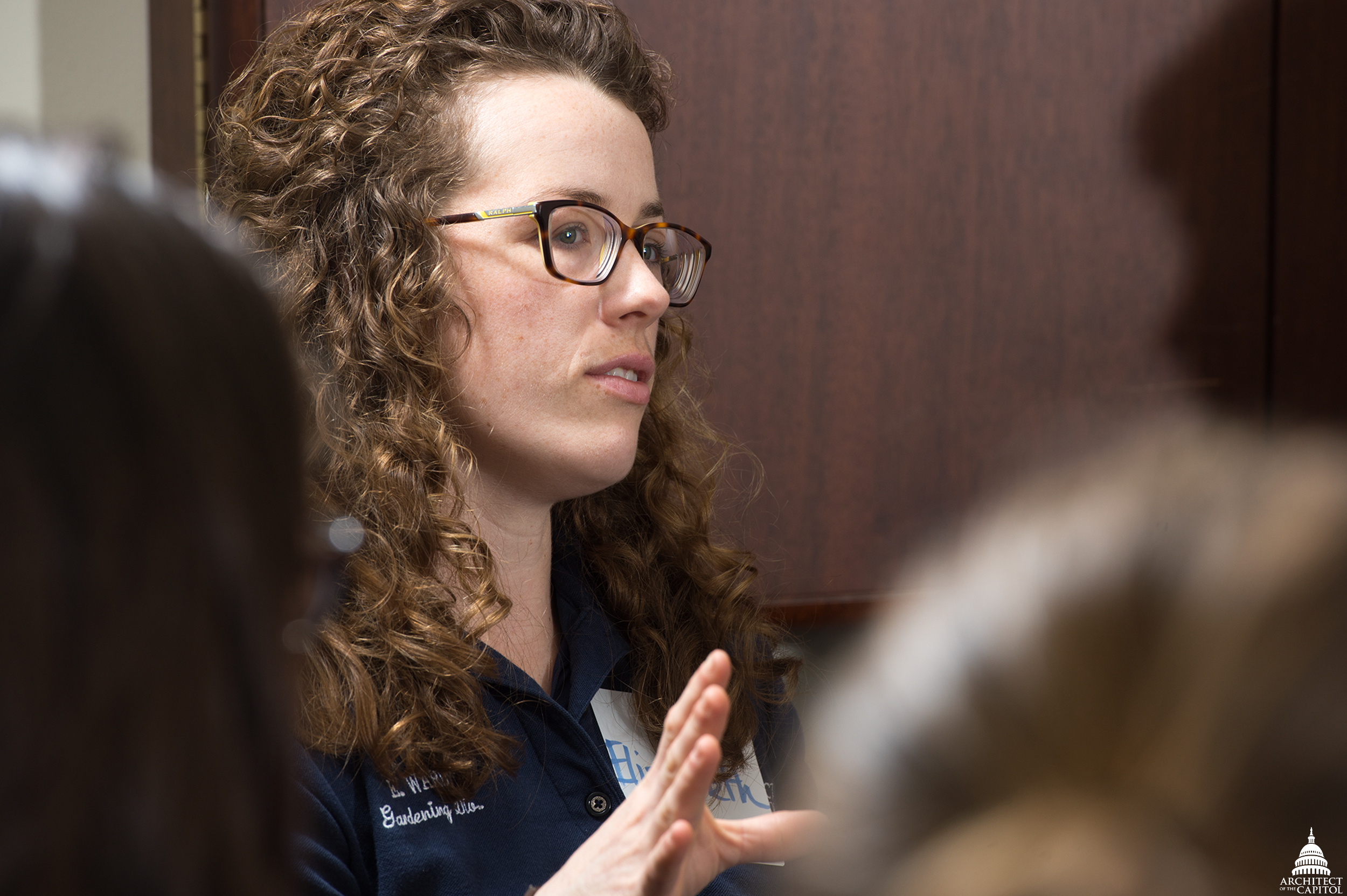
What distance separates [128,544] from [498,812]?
77 cm

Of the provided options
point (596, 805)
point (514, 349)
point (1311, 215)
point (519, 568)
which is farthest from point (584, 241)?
point (1311, 215)

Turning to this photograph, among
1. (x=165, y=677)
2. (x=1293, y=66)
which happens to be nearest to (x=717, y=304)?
(x=1293, y=66)

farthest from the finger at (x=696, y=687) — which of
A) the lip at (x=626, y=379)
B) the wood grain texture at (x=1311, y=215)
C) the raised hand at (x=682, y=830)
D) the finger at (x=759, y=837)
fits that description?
the wood grain texture at (x=1311, y=215)

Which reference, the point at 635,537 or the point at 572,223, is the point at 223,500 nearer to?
the point at 572,223

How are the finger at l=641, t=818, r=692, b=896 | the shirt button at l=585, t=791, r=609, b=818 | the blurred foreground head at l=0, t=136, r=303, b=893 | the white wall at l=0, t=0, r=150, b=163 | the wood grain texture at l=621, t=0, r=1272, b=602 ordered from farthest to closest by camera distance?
the wood grain texture at l=621, t=0, r=1272, b=602 < the white wall at l=0, t=0, r=150, b=163 < the shirt button at l=585, t=791, r=609, b=818 < the finger at l=641, t=818, r=692, b=896 < the blurred foreground head at l=0, t=136, r=303, b=893

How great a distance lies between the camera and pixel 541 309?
1.05 metres

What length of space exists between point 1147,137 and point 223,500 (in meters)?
1.74

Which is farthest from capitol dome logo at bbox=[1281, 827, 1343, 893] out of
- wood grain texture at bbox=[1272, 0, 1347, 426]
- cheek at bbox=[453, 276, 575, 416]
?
wood grain texture at bbox=[1272, 0, 1347, 426]

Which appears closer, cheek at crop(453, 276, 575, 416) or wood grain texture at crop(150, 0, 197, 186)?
cheek at crop(453, 276, 575, 416)

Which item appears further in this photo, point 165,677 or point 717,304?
point 717,304

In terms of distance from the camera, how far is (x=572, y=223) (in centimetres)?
106

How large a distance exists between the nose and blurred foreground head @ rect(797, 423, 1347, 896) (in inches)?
31.0

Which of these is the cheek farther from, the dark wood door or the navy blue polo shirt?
the dark wood door

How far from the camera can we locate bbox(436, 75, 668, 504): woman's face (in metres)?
1.05
